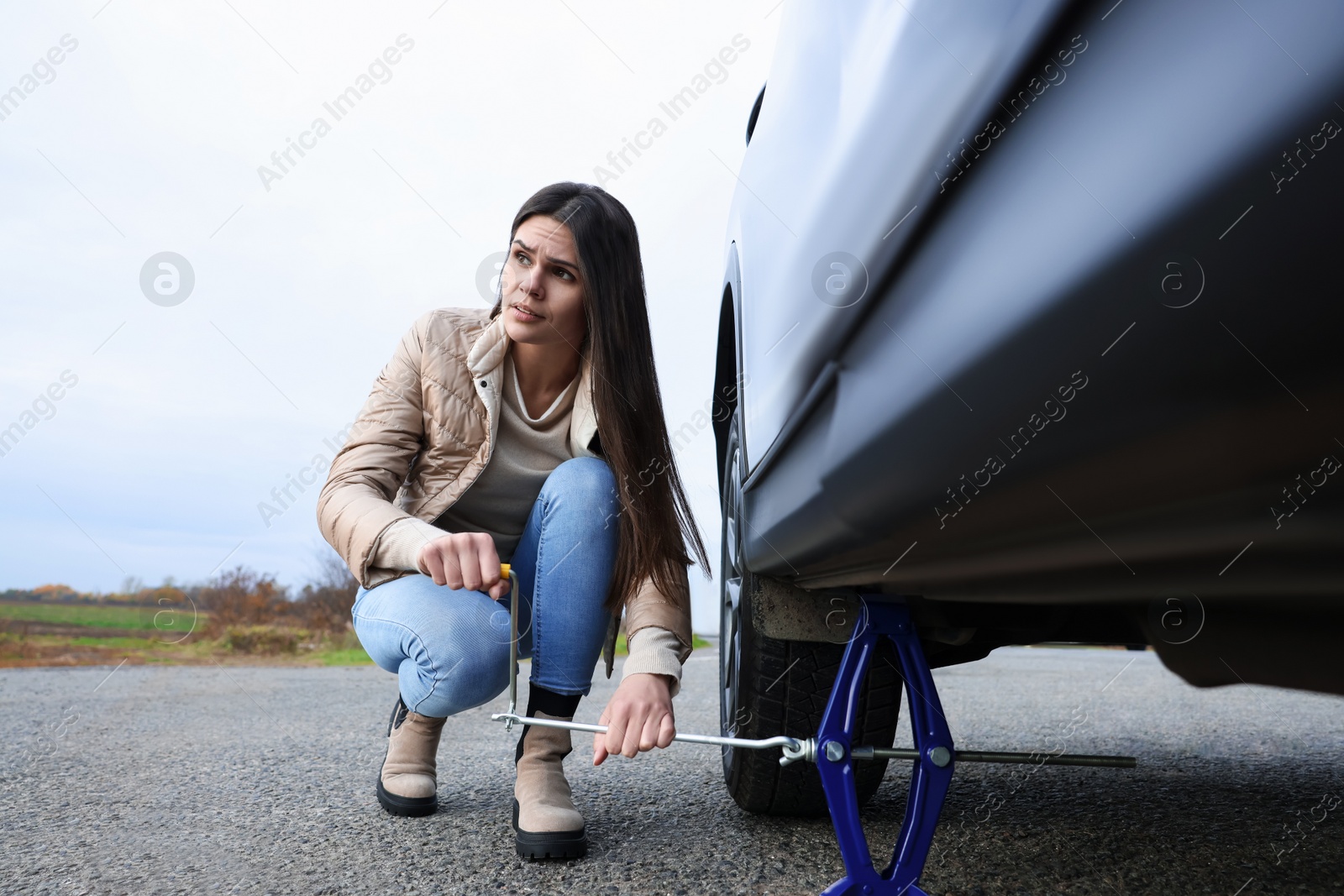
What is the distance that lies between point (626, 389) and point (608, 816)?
707 millimetres

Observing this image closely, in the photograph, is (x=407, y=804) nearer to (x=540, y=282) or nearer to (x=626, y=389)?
(x=626, y=389)

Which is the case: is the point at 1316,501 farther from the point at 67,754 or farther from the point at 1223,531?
the point at 67,754

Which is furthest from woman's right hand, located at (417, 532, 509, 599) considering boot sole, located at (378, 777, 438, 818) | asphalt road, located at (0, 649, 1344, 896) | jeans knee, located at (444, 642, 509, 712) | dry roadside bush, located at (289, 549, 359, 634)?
dry roadside bush, located at (289, 549, 359, 634)

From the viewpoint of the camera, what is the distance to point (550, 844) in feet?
4.02

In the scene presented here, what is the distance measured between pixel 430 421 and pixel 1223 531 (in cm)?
122

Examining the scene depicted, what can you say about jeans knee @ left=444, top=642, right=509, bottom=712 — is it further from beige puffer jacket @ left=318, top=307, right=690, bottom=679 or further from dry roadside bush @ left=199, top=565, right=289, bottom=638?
dry roadside bush @ left=199, top=565, right=289, bottom=638

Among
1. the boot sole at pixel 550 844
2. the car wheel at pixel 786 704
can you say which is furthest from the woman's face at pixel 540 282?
the boot sole at pixel 550 844

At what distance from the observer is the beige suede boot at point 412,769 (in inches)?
56.5

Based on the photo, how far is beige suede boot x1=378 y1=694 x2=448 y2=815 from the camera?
1436mm

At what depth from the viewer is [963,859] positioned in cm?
127

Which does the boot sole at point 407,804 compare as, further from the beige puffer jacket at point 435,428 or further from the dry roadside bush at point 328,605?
the dry roadside bush at point 328,605

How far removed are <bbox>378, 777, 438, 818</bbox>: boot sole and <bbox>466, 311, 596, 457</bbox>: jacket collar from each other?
1.92 ft

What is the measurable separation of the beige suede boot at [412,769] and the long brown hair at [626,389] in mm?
383

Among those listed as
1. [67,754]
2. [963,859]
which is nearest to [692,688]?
[67,754]
